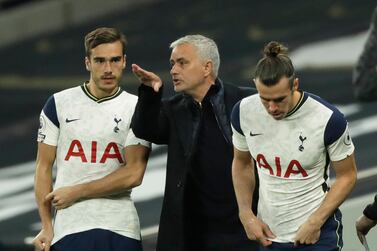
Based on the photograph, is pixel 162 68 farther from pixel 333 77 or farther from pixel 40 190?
pixel 40 190

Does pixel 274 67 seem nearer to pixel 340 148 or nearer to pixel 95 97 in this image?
pixel 340 148

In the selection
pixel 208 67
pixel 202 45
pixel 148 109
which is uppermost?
pixel 202 45

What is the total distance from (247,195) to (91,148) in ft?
2.38

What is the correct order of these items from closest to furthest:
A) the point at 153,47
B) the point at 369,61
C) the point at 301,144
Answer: the point at 301,144
the point at 369,61
the point at 153,47

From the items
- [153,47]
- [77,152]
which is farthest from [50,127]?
[153,47]

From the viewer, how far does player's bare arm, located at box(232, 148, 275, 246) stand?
18.5ft

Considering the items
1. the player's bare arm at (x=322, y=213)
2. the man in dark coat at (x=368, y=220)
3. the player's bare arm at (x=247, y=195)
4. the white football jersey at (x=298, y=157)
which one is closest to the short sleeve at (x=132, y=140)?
the player's bare arm at (x=247, y=195)

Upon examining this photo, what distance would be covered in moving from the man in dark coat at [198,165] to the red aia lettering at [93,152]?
16cm

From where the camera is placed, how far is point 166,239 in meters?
6.03

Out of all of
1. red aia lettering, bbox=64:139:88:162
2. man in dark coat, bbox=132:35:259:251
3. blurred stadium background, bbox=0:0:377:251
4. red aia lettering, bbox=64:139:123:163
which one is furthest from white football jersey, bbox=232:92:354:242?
blurred stadium background, bbox=0:0:377:251

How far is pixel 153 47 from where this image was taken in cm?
1449

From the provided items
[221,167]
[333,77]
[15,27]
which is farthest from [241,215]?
[15,27]

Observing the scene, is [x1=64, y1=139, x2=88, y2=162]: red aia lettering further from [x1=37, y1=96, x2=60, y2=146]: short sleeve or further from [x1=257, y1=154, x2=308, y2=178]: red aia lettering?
[x1=257, y1=154, x2=308, y2=178]: red aia lettering

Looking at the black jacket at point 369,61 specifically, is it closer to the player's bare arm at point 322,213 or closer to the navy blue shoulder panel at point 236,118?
the navy blue shoulder panel at point 236,118
